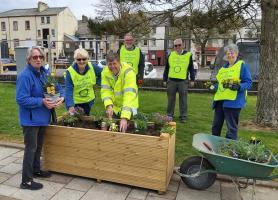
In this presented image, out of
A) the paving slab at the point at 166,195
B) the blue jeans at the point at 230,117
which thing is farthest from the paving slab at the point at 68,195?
the blue jeans at the point at 230,117

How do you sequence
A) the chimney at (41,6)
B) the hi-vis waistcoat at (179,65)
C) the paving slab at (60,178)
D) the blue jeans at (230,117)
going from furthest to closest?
1. the chimney at (41,6)
2. the hi-vis waistcoat at (179,65)
3. the blue jeans at (230,117)
4. the paving slab at (60,178)

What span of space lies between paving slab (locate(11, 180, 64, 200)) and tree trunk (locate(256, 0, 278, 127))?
4976 mm

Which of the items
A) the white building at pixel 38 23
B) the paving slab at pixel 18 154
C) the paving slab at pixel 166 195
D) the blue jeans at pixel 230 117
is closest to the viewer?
the paving slab at pixel 166 195

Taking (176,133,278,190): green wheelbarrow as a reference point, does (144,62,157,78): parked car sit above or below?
above

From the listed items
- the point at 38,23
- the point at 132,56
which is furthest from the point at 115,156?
the point at 38,23

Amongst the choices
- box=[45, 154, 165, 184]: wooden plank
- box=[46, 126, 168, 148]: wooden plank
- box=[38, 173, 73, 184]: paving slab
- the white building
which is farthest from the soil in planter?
the white building

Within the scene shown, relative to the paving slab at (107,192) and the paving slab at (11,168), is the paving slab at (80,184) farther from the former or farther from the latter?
the paving slab at (11,168)

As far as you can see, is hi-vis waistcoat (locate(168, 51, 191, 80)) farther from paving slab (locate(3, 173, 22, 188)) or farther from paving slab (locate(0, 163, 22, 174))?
paving slab (locate(3, 173, 22, 188))

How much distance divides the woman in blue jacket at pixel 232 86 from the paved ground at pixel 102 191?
3.42ft

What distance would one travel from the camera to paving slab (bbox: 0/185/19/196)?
402 centimetres

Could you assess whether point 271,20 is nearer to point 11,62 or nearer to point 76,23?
point 11,62

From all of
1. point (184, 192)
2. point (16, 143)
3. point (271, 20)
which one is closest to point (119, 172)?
point (184, 192)

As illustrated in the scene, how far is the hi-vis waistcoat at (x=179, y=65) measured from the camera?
737 centimetres

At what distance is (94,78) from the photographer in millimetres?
4918
